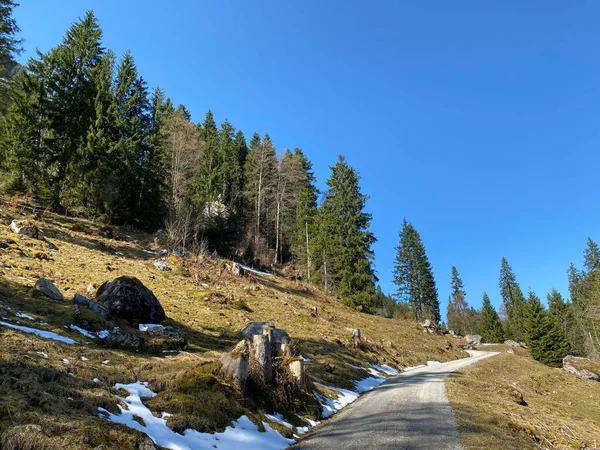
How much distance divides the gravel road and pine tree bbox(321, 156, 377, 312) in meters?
24.8

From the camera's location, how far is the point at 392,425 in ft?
31.0

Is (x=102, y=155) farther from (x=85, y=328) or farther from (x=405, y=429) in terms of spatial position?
(x=405, y=429)

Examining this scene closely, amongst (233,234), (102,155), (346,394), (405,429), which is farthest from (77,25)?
(405,429)

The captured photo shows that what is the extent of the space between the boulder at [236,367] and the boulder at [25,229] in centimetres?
1991

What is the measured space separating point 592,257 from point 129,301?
3911 inches

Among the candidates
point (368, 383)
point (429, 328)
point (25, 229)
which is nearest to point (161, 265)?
point (25, 229)

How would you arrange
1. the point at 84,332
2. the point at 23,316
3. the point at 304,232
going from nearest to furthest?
the point at 23,316 → the point at 84,332 → the point at 304,232

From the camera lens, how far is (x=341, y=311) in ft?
111

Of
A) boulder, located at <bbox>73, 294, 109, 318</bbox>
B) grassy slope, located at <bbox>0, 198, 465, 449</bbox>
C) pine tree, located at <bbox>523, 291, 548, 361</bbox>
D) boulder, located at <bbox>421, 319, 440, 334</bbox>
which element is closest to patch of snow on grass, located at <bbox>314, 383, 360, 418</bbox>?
grassy slope, located at <bbox>0, 198, 465, 449</bbox>

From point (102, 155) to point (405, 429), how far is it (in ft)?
117

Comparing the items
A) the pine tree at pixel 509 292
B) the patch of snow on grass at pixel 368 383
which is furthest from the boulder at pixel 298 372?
the pine tree at pixel 509 292

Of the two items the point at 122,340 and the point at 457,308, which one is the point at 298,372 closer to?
the point at 122,340

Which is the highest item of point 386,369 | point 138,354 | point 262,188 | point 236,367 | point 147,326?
point 262,188

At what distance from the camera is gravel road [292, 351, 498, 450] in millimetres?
7816
